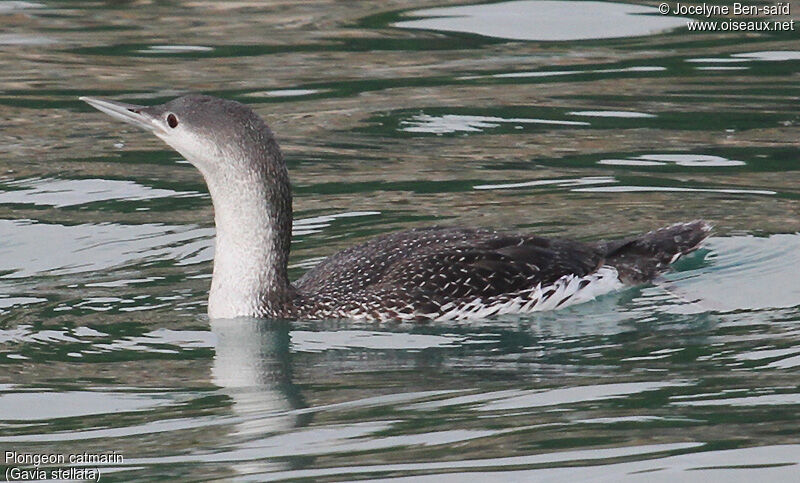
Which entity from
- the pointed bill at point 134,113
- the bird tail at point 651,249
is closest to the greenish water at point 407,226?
the bird tail at point 651,249

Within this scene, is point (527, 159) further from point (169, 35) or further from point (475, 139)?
point (169, 35)

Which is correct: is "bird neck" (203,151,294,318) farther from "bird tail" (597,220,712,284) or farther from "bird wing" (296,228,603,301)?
"bird tail" (597,220,712,284)

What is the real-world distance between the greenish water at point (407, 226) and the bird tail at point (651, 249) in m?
0.11

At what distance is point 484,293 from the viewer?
363 inches

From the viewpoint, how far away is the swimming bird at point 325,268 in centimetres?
897

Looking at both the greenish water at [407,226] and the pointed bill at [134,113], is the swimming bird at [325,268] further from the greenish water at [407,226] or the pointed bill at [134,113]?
the greenish water at [407,226]

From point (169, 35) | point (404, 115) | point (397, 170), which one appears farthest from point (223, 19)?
point (397, 170)

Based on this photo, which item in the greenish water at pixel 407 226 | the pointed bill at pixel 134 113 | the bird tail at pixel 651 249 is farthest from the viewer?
the bird tail at pixel 651 249

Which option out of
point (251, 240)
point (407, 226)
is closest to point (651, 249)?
point (407, 226)

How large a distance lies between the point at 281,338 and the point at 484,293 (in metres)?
1.11

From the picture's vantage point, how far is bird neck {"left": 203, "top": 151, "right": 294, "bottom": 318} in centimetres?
910

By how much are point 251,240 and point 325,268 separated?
539mm

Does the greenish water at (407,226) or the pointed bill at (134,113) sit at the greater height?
the pointed bill at (134,113)

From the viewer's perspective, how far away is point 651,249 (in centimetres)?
985
